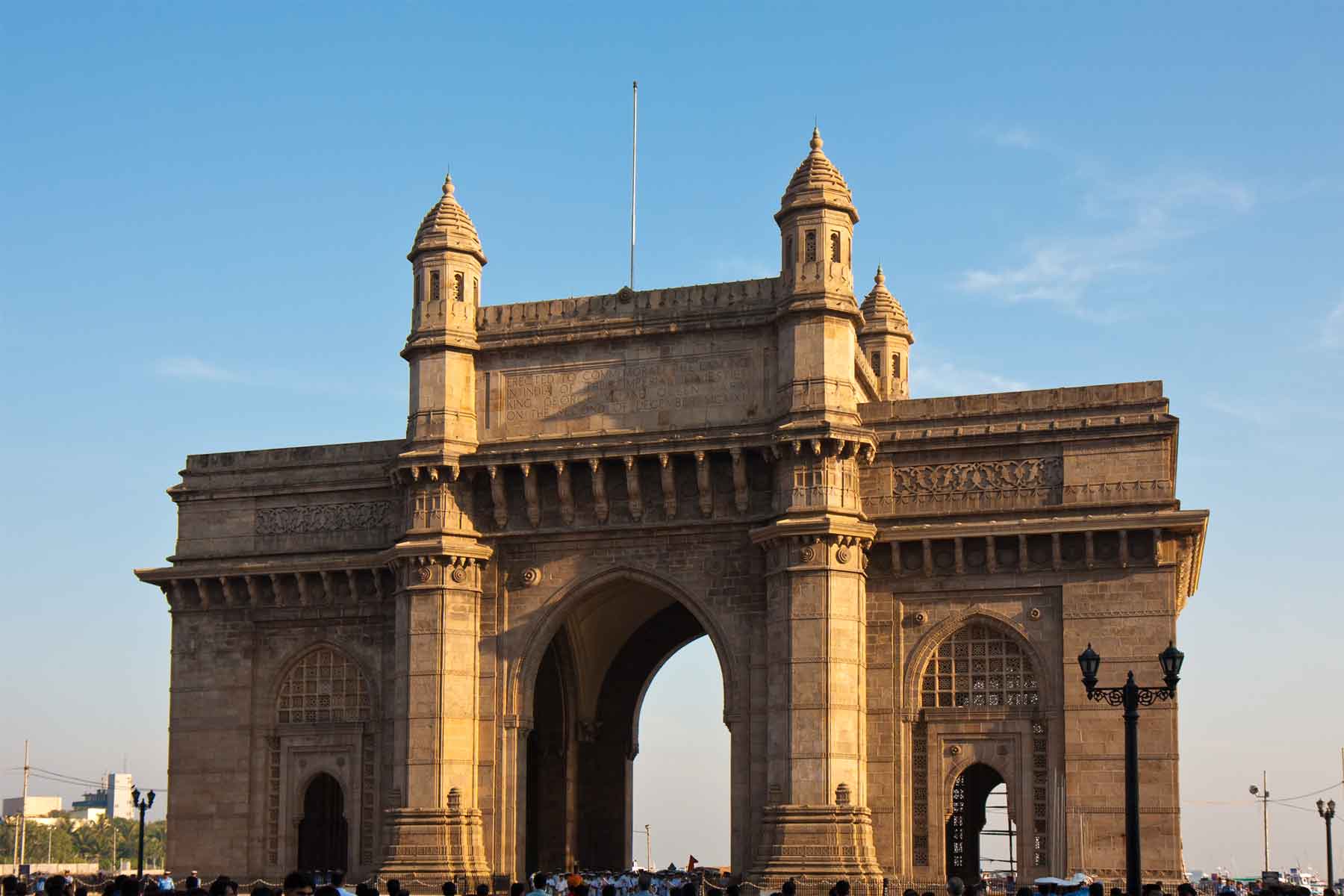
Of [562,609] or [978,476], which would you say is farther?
[562,609]

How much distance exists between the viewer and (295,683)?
43469mm

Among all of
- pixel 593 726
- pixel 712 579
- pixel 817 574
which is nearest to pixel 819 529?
pixel 817 574

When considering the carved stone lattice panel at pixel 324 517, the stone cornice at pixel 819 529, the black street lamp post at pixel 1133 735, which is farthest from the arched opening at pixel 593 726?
the black street lamp post at pixel 1133 735

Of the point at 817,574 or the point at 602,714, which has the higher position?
the point at 817,574

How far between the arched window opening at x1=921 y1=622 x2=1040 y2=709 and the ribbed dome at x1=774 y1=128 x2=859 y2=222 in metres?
9.40

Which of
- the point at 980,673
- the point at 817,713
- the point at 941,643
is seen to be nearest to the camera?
the point at 817,713

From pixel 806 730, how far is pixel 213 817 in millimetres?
14997

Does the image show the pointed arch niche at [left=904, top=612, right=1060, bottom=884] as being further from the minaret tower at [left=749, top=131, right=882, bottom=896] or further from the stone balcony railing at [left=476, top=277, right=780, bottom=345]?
the stone balcony railing at [left=476, top=277, right=780, bottom=345]

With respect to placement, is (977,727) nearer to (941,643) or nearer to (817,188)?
(941,643)

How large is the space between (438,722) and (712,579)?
6590 millimetres

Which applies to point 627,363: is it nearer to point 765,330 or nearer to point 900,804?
point 765,330

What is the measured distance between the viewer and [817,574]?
124 feet

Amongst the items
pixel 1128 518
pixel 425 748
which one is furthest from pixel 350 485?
pixel 1128 518

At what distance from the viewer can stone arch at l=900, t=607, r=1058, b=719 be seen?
125 feet
